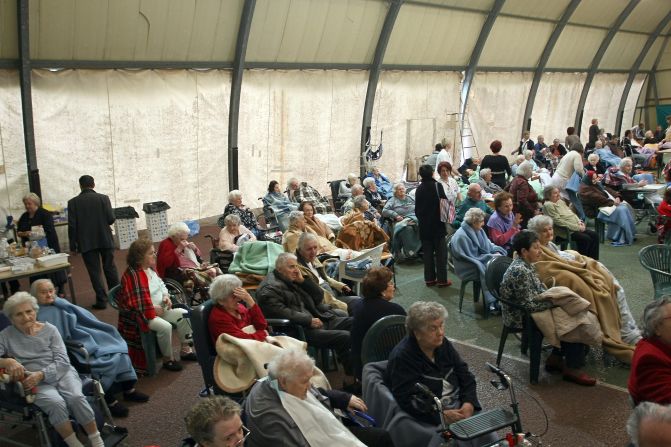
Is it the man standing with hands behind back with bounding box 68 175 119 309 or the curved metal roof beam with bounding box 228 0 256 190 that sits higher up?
the curved metal roof beam with bounding box 228 0 256 190

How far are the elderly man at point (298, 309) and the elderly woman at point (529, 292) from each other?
Result: 132cm

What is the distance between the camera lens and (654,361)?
307cm

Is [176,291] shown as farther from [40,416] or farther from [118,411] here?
[40,416]

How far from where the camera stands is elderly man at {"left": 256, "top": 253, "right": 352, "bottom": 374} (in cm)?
464

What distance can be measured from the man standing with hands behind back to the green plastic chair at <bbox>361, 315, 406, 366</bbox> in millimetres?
3946

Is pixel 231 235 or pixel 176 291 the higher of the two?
pixel 231 235

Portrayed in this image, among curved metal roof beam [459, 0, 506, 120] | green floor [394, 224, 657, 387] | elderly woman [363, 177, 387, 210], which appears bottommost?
green floor [394, 224, 657, 387]

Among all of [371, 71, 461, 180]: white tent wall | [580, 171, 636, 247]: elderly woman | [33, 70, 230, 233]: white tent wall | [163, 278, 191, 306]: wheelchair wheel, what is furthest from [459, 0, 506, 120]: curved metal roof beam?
[163, 278, 191, 306]: wheelchair wheel

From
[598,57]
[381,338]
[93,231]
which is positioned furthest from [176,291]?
[598,57]

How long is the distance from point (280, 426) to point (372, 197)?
702 centimetres

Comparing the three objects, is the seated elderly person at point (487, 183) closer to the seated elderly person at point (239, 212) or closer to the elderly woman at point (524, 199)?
the elderly woman at point (524, 199)

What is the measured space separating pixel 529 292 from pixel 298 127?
8061 millimetres

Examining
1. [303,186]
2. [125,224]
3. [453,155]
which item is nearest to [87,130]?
[125,224]

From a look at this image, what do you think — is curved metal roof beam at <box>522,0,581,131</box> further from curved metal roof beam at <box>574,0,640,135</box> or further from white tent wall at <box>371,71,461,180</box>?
white tent wall at <box>371,71,461,180</box>
